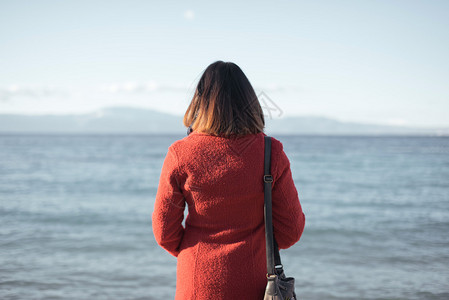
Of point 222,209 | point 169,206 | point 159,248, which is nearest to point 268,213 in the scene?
point 222,209

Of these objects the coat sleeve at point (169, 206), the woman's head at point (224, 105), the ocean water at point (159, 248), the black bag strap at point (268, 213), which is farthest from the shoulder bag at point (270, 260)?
the ocean water at point (159, 248)

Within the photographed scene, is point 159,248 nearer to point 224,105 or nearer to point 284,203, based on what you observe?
point 284,203

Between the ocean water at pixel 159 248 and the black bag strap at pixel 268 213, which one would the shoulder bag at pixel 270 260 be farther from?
the ocean water at pixel 159 248

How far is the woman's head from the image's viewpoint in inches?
63.0

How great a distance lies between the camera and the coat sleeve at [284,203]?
1620mm

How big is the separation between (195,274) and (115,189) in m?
13.8

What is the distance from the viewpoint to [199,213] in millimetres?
1636

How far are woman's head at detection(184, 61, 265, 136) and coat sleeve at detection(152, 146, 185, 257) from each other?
188 millimetres

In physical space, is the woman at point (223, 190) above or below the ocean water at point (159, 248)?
above

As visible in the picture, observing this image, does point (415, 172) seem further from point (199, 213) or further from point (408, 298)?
point (199, 213)

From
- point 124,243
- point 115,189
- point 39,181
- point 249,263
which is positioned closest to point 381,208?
point 124,243

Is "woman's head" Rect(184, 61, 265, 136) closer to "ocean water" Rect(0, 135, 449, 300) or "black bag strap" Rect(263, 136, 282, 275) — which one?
"black bag strap" Rect(263, 136, 282, 275)

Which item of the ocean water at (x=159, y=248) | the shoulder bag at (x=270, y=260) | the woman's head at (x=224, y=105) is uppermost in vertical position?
the woman's head at (x=224, y=105)

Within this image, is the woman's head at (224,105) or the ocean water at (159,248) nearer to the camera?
the woman's head at (224,105)
